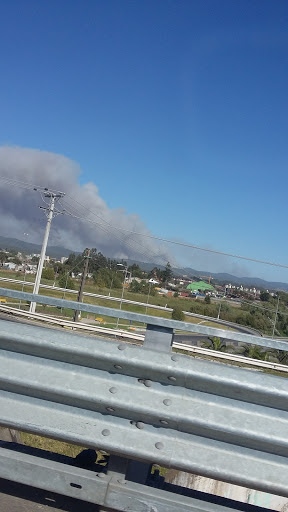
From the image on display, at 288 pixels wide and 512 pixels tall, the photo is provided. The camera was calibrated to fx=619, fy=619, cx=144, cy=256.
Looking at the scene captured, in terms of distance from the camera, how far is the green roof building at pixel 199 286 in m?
59.8

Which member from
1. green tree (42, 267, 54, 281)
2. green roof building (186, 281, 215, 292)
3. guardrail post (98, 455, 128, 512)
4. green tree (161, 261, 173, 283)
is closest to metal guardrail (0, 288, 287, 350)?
guardrail post (98, 455, 128, 512)

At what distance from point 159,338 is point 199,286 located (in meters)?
59.1

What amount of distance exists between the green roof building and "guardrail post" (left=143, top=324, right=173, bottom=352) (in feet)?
185

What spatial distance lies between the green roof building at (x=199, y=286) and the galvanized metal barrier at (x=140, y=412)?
56441 millimetres

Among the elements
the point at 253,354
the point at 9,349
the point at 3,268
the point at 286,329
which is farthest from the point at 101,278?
the point at 9,349

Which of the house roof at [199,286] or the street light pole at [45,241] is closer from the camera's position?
the street light pole at [45,241]

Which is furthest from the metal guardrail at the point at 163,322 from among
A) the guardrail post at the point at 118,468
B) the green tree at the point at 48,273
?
the green tree at the point at 48,273

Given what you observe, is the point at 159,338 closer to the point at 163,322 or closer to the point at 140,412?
the point at 163,322

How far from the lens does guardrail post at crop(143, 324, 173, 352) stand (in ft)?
10.5

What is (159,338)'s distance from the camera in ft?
10.6

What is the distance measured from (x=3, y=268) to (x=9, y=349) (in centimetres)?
5627

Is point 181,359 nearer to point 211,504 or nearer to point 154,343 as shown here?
→ point 154,343

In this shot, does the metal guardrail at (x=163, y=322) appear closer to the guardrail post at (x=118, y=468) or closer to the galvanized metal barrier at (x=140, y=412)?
the galvanized metal barrier at (x=140, y=412)

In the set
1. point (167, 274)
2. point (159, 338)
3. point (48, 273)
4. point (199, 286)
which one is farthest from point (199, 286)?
point (159, 338)
